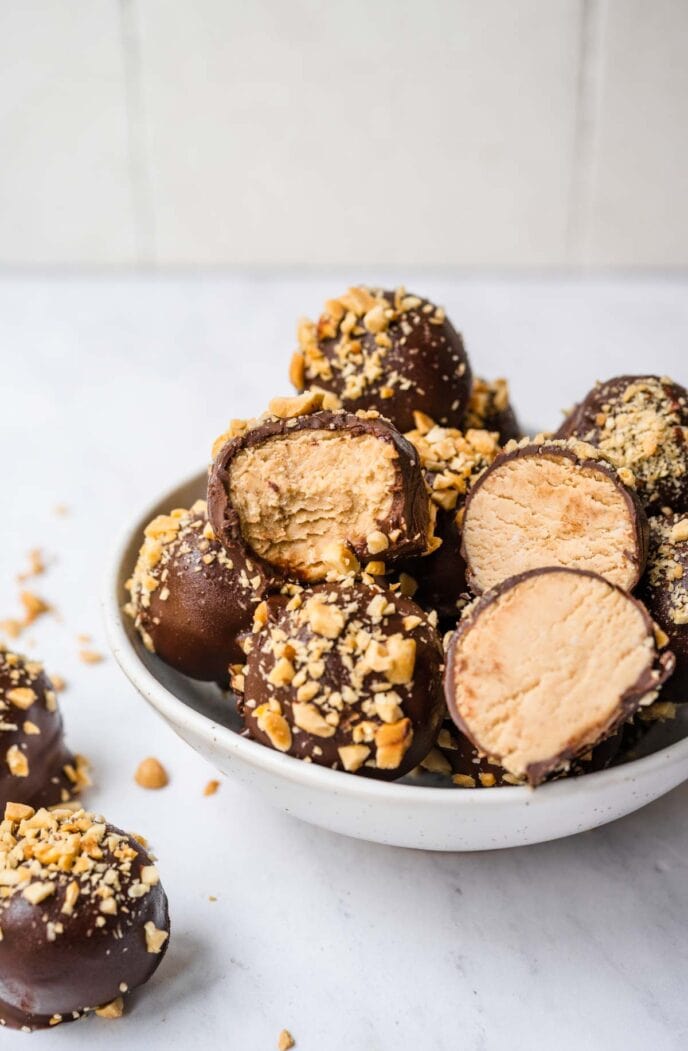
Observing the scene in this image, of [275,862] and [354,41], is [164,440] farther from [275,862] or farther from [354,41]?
[354,41]

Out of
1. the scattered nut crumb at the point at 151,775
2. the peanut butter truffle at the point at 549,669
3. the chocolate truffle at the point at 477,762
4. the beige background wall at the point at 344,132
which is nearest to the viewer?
the peanut butter truffle at the point at 549,669

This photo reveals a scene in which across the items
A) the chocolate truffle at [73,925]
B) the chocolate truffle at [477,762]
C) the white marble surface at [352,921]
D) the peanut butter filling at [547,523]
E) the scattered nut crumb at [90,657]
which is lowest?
the white marble surface at [352,921]

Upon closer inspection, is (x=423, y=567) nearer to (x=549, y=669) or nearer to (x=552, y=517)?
(x=552, y=517)

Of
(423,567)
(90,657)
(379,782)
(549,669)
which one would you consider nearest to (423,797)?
(379,782)

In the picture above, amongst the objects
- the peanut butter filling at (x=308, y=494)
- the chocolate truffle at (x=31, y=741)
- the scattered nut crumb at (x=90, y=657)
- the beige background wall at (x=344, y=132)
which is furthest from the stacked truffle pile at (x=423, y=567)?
the beige background wall at (x=344, y=132)

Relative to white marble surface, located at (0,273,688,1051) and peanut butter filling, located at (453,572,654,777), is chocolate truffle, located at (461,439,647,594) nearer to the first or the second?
peanut butter filling, located at (453,572,654,777)

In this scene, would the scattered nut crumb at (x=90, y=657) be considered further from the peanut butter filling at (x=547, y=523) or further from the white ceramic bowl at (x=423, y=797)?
the peanut butter filling at (x=547, y=523)

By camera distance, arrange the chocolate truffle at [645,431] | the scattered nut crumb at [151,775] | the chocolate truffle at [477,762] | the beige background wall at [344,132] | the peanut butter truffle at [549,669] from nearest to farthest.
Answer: the peanut butter truffle at [549,669]
the chocolate truffle at [477,762]
the chocolate truffle at [645,431]
the scattered nut crumb at [151,775]
the beige background wall at [344,132]
